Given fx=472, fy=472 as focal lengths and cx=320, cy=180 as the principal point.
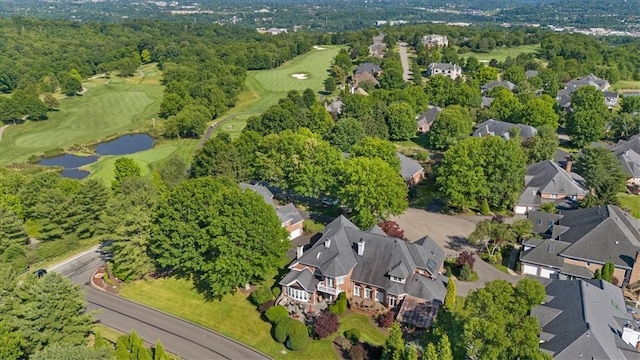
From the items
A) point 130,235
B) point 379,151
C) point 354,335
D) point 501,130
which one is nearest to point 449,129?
point 501,130

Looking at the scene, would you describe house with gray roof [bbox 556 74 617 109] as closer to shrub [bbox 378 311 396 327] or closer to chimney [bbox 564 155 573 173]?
chimney [bbox 564 155 573 173]

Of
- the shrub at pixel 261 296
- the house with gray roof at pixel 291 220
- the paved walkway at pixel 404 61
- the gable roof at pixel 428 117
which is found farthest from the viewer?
the paved walkway at pixel 404 61

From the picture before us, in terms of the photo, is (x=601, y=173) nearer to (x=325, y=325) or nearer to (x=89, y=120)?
(x=325, y=325)

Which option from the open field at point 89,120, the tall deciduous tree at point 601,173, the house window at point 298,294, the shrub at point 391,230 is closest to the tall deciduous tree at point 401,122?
the tall deciduous tree at point 601,173

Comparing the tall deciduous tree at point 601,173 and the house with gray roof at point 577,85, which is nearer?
the tall deciduous tree at point 601,173

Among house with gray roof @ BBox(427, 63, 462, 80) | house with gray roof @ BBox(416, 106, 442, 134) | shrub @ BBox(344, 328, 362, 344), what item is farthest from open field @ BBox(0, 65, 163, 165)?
shrub @ BBox(344, 328, 362, 344)

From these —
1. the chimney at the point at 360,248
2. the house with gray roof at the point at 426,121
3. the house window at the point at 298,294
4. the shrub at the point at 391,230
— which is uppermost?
the chimney at the point at 360,248

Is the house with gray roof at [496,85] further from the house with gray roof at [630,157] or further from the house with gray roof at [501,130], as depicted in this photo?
the house with gray roof at [630,157]

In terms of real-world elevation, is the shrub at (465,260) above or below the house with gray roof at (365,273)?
below
